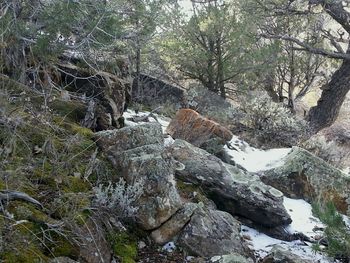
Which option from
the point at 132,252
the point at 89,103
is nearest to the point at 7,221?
the point at 132,252

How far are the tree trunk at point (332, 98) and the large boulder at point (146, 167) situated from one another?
6.65m

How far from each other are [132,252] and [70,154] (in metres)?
0.91

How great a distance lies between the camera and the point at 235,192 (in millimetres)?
4488

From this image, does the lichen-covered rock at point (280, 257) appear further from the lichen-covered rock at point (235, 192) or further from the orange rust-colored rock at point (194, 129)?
the orange rust-colored rock at point (194, 129)

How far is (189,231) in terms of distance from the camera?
3520 mm

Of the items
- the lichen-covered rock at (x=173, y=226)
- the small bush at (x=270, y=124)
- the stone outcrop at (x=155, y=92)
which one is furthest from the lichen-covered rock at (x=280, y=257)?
the small bush at (x=270, y=124)

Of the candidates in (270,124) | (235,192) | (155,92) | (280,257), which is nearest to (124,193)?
Result: (280,257)

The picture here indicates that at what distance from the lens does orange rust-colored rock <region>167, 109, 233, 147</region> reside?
246 inches

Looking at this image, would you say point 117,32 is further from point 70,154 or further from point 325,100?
point 325,100

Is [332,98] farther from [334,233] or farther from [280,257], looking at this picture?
[280,257]

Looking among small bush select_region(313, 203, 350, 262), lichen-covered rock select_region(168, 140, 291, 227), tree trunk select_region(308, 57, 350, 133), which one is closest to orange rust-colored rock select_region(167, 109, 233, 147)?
lichen-covered rock select_region(168, 140, 291, 227)

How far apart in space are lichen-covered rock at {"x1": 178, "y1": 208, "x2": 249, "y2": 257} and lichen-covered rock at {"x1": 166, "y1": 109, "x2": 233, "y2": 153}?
2381 mm

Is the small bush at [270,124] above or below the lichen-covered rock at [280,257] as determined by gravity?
above

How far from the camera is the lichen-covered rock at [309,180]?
218 inches
